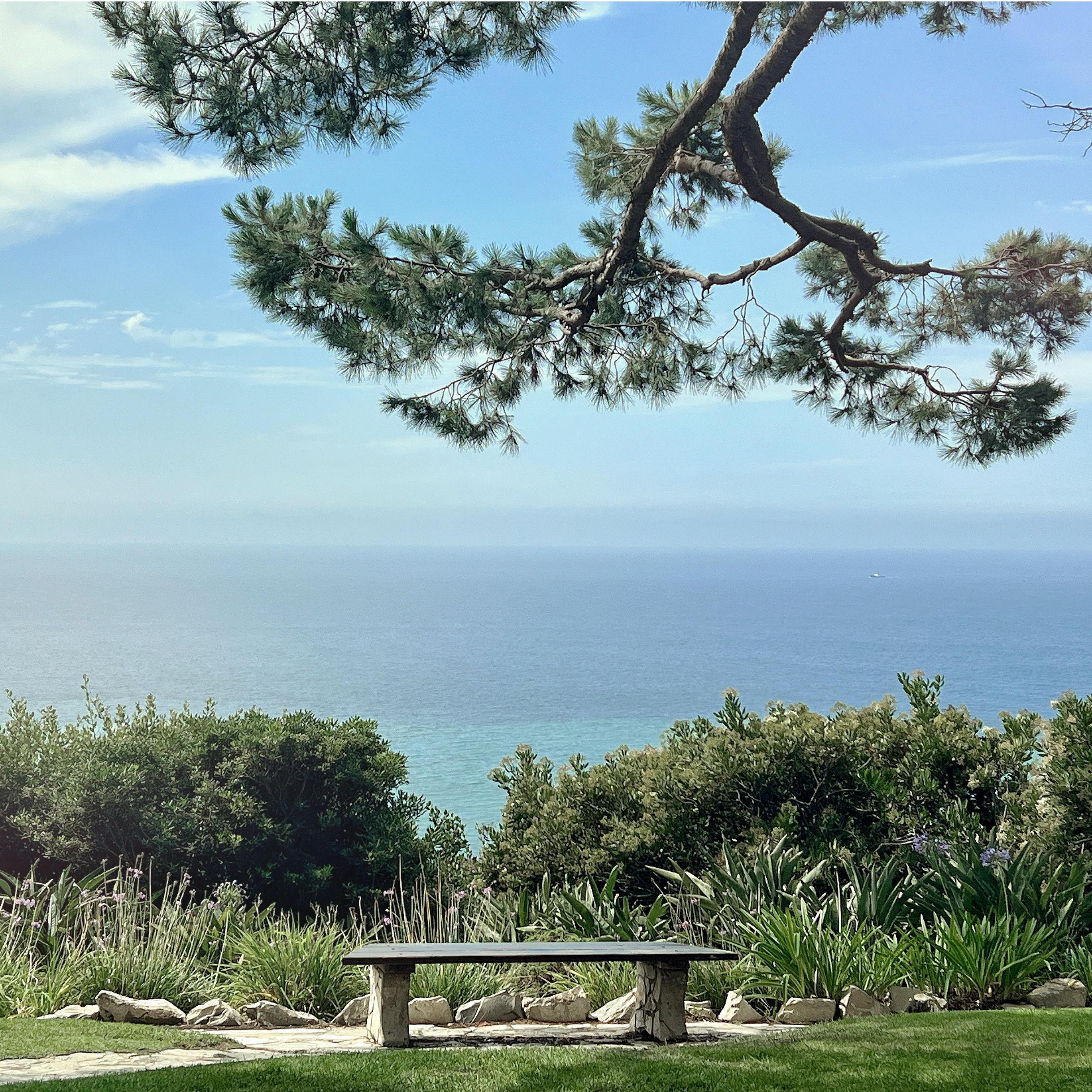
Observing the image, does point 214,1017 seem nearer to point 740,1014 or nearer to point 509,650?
point 740,1014

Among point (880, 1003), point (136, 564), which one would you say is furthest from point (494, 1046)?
point (136, 564)

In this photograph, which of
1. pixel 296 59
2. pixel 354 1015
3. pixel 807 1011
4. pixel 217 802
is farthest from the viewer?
pixel 217 802

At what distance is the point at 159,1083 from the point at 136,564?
155688 mm

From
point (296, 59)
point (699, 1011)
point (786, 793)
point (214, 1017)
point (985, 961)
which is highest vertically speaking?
point (296, 59)

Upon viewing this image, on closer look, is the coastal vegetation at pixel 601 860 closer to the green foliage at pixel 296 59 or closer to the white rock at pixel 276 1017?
the white rock at pixel 276 1017

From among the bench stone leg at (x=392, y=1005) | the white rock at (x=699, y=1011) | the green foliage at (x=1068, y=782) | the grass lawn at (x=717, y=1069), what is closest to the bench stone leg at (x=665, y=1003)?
the grass lawn at (x=717, y=1069)

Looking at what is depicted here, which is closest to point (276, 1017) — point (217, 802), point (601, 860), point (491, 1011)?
point (491, 1011)

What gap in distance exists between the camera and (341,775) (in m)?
9.02

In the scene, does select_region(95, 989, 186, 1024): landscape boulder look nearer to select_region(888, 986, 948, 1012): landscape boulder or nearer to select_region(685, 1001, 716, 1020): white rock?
select_region(685, 1001, 716, 1020): white rock

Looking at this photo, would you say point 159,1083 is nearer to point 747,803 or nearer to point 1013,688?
point 747,803

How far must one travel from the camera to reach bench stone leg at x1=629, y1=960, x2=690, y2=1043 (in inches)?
156

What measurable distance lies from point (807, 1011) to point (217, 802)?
6.18m

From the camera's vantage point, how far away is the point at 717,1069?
11.1 feet

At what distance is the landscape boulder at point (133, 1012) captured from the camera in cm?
433
